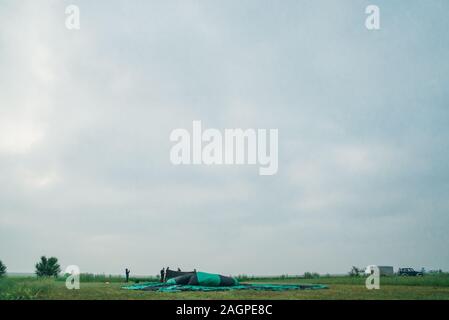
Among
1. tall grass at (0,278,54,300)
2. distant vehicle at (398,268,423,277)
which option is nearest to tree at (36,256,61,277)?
tall grass at (0,278,54,300)

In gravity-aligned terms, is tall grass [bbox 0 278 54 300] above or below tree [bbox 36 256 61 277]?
above

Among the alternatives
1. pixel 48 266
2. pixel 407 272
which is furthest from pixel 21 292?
pixel 407 272

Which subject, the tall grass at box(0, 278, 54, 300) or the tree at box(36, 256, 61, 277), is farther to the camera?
the tree at box(36, 256, 61, 277)

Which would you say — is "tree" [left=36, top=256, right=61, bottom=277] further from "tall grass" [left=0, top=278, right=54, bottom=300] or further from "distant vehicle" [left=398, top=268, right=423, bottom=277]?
"distant vehicle" [left=398, top=268, right=423, bottom=277]

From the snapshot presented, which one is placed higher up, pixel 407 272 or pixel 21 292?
pixel 21 292

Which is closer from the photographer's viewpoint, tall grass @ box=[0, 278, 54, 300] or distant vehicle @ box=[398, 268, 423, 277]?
tall grass @ box=[0, 278, 54, 300]

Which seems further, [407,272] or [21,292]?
[407,272]

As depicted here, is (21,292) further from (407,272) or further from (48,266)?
(407,272)

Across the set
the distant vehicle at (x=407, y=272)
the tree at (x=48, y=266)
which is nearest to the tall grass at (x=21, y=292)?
the tree at (x=48, y=266)
